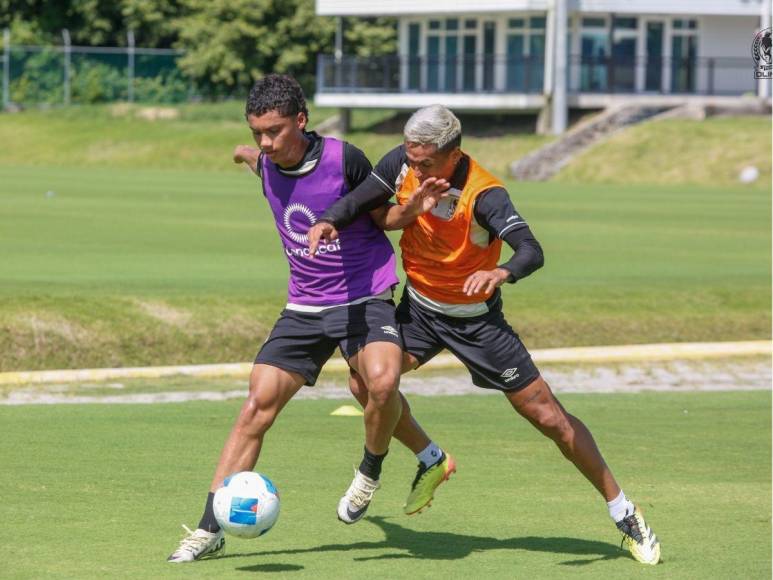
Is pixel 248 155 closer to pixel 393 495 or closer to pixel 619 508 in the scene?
pixel 393 495

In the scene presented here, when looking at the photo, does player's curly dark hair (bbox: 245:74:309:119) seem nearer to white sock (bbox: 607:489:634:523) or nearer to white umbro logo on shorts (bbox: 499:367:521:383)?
white umbro logo on shorts (bbox: 499:367:521:383)

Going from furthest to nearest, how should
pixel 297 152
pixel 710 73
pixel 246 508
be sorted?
pixel 710 73 < pixel 297 152 < pixel 246 508

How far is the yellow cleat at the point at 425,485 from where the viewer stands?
830cm

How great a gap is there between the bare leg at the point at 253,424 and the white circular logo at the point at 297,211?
2.23ft

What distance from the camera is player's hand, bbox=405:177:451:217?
7609mm

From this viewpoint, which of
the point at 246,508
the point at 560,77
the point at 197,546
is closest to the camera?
the point at 246,508

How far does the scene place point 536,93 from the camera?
5447 centimetres

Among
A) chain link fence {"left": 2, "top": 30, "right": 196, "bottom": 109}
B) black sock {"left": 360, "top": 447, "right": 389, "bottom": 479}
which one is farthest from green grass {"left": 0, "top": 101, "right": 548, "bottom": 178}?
black sock {"left": 360, "top": 447, "right": 389, "bottom": 479}

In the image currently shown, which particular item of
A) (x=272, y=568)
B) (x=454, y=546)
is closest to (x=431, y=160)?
(x=454, y=546)

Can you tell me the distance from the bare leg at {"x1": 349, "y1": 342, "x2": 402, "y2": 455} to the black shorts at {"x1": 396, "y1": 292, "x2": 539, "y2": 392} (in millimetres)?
293

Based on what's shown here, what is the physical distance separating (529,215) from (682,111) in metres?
22.9

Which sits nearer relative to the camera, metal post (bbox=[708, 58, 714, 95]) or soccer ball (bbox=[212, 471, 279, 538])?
soccer ball (bbox=[212, 471, 279, 538])

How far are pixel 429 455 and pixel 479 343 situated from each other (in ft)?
2.51

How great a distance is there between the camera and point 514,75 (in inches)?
2181
